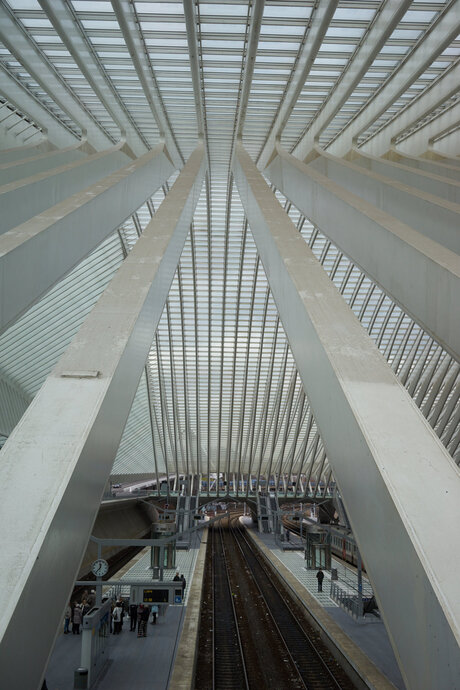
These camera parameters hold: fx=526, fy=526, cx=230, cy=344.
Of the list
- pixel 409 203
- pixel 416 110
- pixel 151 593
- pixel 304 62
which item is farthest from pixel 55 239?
pixel 416 110

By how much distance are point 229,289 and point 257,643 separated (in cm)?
2080

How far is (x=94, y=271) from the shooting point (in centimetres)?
2636

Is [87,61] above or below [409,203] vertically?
above

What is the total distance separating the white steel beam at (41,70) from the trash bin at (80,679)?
14.1m

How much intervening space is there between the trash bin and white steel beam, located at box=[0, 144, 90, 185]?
1055 centimetres

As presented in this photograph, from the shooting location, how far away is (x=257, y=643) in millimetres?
16547

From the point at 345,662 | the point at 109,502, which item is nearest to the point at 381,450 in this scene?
the point at 345,662

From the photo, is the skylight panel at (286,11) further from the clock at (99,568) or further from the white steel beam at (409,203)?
the clock at (99,568)

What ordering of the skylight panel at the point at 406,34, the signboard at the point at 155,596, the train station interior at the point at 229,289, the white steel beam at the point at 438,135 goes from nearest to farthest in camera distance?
the train station interior at the point at 229,289 → the skylight panel at the point at 406,34 → the signboard at the point at 155,596 → the white steel beam at the point at 438,135

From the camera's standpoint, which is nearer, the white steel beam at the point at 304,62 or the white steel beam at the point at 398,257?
the white steel beam at the point at 398,257

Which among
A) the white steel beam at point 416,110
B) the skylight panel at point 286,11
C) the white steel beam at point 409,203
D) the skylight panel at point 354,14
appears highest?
the white steel beam at point 416,110

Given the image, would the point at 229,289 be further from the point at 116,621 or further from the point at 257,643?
the point at 116,621

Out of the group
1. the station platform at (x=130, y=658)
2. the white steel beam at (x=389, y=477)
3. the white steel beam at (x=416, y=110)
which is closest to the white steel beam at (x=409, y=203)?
the white steel beam at (x=416, y=110)

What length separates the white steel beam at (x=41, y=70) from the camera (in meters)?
12.4
